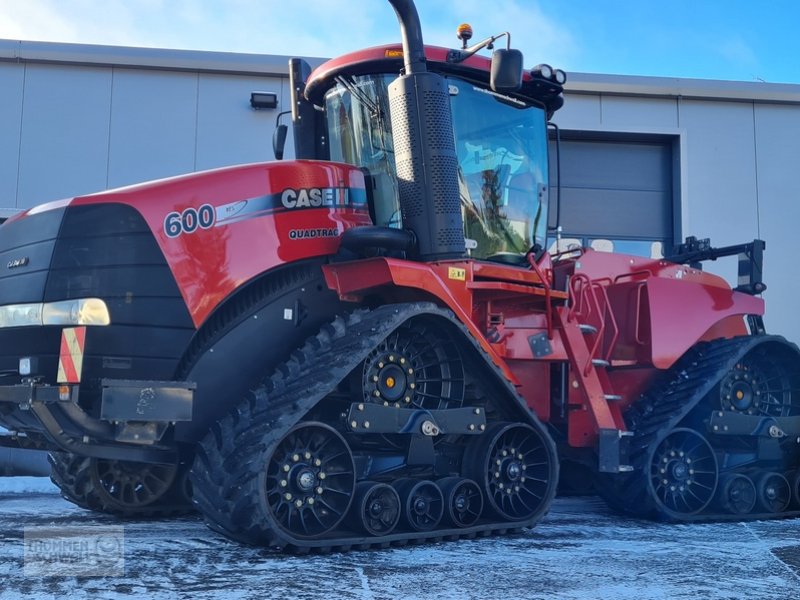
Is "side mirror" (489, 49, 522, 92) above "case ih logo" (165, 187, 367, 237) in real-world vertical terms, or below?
above

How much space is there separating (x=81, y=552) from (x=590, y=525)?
11.4ft

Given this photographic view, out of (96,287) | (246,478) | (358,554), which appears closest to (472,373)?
(358,554)

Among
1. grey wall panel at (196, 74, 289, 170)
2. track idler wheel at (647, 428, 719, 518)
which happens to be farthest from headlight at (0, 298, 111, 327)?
grey wall panel at (196, 74, 289, 170)

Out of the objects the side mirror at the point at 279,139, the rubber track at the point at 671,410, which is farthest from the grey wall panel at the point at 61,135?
the rubber track at the point at 671,410

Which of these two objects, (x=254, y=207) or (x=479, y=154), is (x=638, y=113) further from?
(x=254, y=207)

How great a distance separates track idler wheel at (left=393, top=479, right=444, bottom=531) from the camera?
524cm

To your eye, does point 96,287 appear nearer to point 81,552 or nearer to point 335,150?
point 81,552

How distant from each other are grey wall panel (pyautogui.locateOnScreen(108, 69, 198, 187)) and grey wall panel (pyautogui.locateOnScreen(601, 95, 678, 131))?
6.17 m

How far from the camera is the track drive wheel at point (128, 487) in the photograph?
6.35 m

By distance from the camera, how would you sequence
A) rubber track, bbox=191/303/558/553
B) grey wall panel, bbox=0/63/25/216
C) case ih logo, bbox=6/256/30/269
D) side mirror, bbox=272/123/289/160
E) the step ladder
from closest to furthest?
rubber track, bbox=191/303/558/553, case ih logo, bbox=6/256/30/269, the step ladder, side mirror, bbox=272/123/289/160, grey wall panel, bbox=0/63/25/216

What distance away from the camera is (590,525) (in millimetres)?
6477

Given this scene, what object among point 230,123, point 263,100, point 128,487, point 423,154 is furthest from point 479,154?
point 230,123

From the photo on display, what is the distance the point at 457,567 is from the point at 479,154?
9.57 ft

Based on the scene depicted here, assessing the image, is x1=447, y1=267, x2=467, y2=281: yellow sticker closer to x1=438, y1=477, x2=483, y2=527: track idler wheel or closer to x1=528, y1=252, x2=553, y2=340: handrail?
x1=528, y1=252, x2=553, y2=340: handrail
